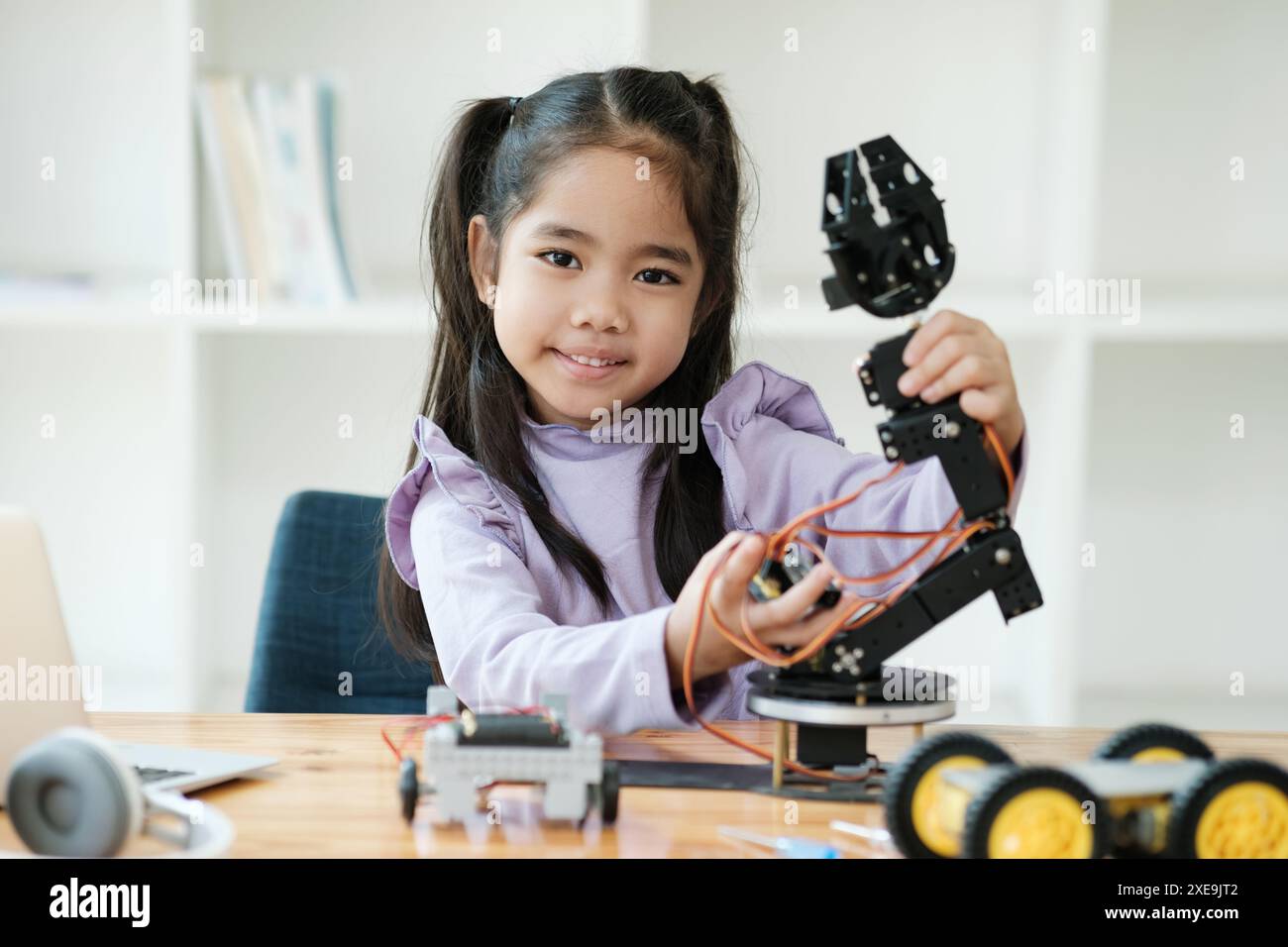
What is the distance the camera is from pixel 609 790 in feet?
2.52

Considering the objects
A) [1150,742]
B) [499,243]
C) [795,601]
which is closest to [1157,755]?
[1150,742]

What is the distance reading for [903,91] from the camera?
227 centimetres

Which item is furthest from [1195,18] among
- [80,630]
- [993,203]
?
[80,630]

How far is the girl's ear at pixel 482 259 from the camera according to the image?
4.89 ft

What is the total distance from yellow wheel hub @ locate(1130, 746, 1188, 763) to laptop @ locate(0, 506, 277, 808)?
21.2 inches

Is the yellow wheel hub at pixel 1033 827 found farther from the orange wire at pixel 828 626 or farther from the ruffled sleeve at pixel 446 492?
the ruffled sleeve at pixel 446 492

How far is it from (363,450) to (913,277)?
1.67 meters

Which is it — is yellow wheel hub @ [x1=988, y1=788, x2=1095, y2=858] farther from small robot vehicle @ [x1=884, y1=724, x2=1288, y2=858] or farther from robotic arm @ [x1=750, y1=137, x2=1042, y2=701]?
robotic arm @ [x1=750, y1=137, x2=1042, y2=701]

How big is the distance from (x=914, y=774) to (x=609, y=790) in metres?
0.18

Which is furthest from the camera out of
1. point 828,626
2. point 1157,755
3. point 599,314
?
point 599,314

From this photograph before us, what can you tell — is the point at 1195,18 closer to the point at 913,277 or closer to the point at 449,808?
the point at 913,277

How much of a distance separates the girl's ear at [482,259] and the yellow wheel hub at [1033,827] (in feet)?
3.18

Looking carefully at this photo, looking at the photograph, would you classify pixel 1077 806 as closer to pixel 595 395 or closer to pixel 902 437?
pixel 902 437

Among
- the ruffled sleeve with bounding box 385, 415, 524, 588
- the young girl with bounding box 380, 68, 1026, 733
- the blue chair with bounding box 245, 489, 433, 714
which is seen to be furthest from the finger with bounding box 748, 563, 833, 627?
the blue chair with bounding box 245, 489, 433, 714
